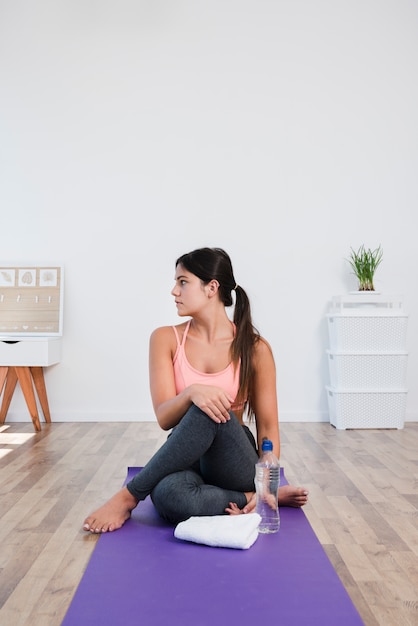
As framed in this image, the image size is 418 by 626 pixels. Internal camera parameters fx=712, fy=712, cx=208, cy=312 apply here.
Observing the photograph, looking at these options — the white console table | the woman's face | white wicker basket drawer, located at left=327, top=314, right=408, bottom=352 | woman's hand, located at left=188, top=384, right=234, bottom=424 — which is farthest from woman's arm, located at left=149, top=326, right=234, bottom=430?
white wicker basket drawer, located at left=327, top=314, right=408, bottom=352

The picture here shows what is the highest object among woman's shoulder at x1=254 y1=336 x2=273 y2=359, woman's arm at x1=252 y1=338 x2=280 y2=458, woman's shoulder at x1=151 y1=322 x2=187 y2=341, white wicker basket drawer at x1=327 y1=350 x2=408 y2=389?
woman's shoulder at x1=151 y1=322 x2=187 y2=341

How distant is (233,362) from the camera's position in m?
2.23

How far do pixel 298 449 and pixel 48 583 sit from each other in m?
1.95

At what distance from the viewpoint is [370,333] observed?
13.7ft

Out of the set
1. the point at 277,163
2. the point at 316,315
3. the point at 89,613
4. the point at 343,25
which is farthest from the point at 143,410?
the point at 89,613

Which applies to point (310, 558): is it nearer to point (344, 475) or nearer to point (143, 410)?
point (344, 475)

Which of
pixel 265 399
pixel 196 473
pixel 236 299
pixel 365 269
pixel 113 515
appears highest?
pixel 365 269

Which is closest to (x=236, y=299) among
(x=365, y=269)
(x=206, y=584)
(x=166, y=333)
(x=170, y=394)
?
(x=166, y=333)

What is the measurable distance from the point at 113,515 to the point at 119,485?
698 mm

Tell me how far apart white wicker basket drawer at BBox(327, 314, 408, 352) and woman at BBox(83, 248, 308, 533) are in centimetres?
193

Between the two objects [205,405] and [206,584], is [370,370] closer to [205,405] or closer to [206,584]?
[205,405]

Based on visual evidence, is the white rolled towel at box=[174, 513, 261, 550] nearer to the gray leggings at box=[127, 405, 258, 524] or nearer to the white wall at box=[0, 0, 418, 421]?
the gray leggings at box=[127, 405, 258, 524]

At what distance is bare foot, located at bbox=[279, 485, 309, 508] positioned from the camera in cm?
214

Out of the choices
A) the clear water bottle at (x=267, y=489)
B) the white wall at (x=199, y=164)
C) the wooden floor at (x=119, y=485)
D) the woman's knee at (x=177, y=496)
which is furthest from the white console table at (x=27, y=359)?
the clear water bottle at (x=267, y=489)
